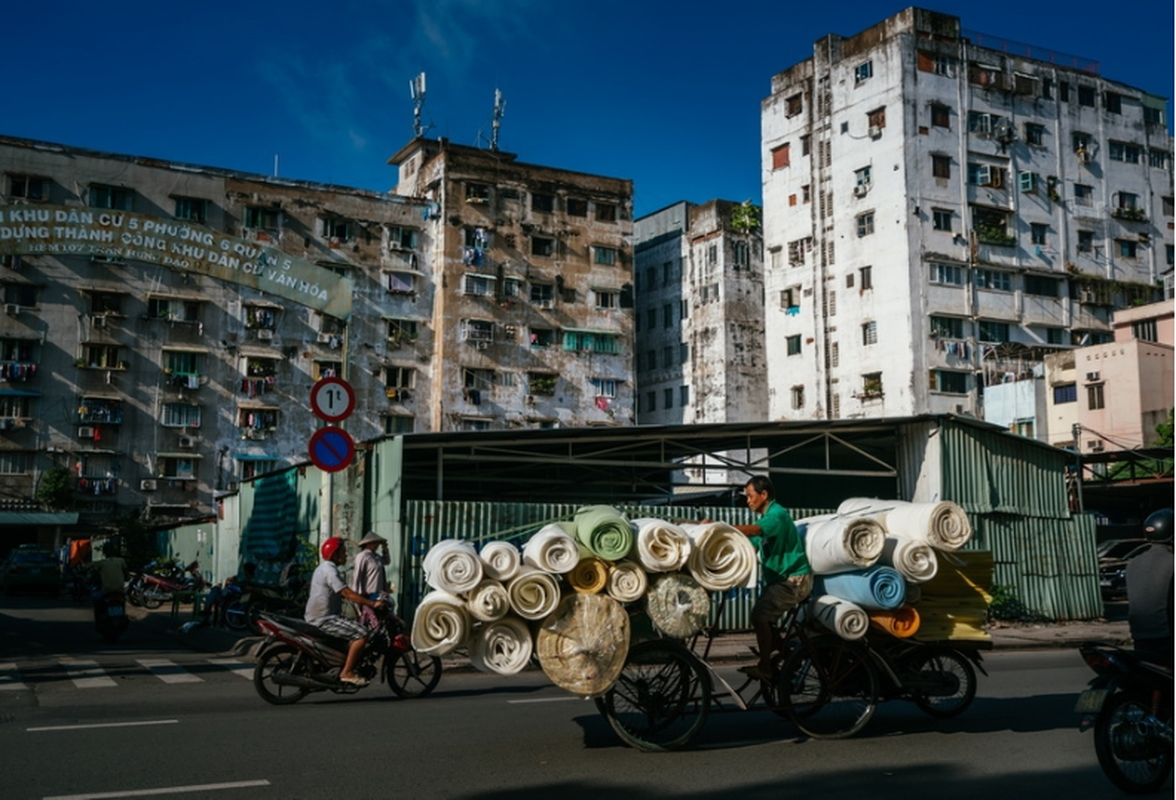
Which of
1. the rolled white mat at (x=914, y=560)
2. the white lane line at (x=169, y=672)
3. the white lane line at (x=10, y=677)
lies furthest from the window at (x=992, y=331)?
the rolled white mat at (x=914, y=560)

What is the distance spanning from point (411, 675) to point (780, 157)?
53903 mm

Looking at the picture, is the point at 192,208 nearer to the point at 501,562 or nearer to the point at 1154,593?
the point at 501,562

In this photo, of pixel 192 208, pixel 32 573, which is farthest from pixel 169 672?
pixel 192 208

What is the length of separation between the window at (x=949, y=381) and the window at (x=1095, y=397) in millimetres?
5634

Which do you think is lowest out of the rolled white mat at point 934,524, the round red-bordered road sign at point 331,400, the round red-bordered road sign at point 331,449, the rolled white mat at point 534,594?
the rolled white mat at point 534,594

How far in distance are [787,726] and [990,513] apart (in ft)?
48.2

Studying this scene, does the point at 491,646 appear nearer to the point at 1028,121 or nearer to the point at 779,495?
the point at 779,495

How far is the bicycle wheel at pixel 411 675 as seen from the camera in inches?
470

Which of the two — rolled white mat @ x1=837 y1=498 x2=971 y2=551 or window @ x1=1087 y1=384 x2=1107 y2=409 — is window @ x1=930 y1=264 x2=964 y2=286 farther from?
rolled white mat @ x1=837 y1=498 x2=971 y2=551

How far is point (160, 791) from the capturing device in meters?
7.02

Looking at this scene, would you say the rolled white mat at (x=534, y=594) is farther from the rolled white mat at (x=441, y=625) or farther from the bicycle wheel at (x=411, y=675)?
the bicycle wheel at (x=411, y=675)

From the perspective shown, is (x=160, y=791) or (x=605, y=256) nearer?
(x=160, y=791)

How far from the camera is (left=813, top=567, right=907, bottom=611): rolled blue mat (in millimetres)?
8836

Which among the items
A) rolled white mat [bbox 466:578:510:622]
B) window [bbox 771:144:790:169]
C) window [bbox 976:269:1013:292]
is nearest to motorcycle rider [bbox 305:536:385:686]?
rolled white mat [bbox 466:578:510:622]
